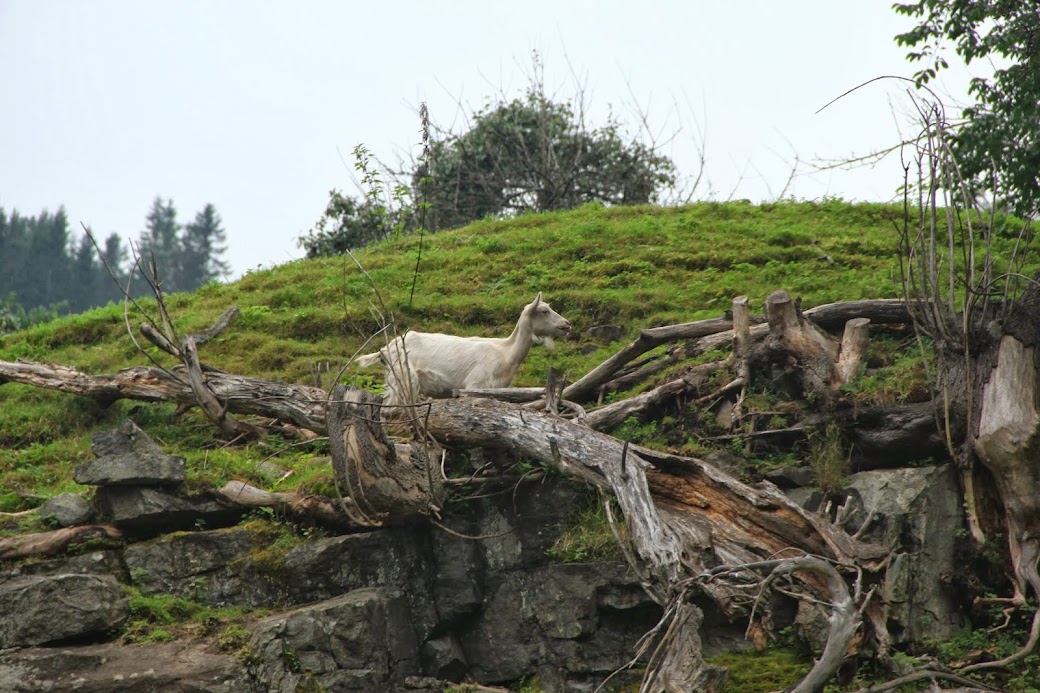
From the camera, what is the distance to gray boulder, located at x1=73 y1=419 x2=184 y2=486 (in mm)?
8922

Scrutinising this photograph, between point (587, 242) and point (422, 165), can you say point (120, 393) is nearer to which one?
point (587, 242)

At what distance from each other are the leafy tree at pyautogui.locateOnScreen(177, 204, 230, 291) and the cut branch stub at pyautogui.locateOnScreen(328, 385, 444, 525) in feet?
197

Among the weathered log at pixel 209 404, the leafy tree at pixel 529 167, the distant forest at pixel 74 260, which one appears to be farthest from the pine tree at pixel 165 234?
the weathered log at pixel 209 404

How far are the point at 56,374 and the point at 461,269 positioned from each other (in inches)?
300

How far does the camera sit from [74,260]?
58.0 metres

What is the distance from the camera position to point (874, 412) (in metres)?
9.02

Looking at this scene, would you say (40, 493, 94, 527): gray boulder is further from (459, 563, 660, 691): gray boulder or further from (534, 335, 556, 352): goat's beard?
(534, 335, 556, 352): goat's beard

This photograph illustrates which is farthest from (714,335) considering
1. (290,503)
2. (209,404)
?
(209,404)

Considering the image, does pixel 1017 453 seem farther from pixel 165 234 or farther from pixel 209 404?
pixel 165 234

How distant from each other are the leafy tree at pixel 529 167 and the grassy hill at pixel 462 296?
7260 millimetres

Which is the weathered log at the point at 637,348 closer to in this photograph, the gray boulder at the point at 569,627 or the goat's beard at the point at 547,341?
the goat's beard at the point at 547,341

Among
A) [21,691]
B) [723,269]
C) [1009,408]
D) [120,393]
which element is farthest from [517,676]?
[723,269]

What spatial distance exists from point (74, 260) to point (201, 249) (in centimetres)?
1072

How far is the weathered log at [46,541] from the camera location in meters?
8.50
